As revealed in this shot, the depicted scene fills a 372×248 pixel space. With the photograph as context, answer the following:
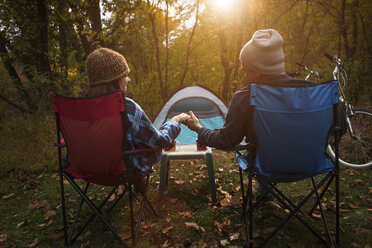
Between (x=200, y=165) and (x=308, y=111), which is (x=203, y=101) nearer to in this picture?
(x=200, y=165)

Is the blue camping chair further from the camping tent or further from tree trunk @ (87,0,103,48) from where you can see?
tree trunk @ (87,0,103,48)

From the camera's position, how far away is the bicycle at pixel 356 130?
10.2 feet

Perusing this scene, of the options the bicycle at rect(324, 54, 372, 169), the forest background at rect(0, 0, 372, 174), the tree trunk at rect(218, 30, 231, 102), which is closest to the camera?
the bicycle at rect(324, 54, 372, 169)

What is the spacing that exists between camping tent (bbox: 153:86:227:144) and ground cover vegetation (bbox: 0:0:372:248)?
24.0 inches

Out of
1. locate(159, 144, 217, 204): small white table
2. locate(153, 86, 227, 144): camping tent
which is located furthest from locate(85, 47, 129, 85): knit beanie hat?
locate(153, 86, 227, 144): camping tent

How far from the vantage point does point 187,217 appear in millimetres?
2391

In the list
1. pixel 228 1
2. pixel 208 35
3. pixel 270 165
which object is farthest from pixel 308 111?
pixel 208 35

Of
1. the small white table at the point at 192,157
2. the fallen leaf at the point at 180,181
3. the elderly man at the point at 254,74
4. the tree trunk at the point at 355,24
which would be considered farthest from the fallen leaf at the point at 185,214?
the tree trunk at the point at 355,24

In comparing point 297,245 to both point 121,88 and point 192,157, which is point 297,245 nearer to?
point 192,157

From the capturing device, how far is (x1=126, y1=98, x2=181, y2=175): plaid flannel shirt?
5.79 ft

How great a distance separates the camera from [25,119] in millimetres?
5395

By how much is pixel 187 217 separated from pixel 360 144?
8.45ft

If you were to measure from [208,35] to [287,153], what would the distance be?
5.07m

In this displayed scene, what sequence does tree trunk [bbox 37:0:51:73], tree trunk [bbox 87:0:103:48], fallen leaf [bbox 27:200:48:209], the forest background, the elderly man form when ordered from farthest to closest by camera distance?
tree trunk [bbox 87:0:103:48]
tree trunk [bbox 37:0:51:73]
the forest background
fallen leaf [bbox 27:200:48:209]
the elderly man
